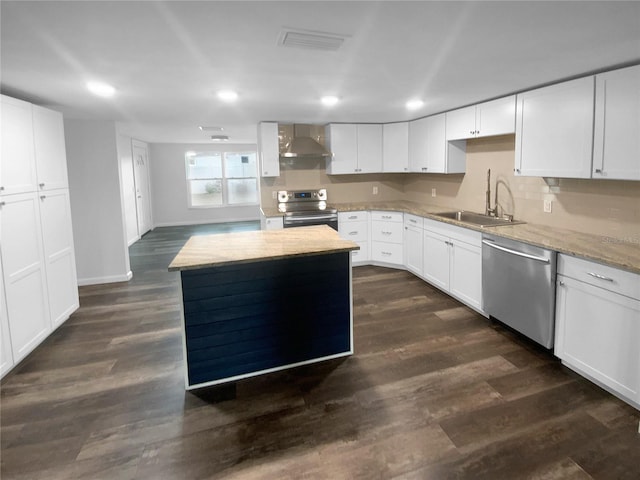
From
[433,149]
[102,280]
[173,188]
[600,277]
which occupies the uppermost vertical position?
[433,149]

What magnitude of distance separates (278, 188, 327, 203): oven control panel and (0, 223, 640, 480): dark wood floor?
271 centimetres

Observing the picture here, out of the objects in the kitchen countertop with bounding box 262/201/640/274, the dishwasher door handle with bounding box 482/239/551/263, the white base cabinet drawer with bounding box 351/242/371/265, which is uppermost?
the kitchen countertop with bounding box 262/201/640/274

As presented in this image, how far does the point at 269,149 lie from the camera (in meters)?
5.11

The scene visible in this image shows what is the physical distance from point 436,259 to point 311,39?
305cm

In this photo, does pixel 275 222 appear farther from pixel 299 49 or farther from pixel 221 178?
pixel 221 178

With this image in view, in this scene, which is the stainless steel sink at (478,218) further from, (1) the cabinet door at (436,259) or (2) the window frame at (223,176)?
(2) the window frame at (223,176)

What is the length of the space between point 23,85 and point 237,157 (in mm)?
7056

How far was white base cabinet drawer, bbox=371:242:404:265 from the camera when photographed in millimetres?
5199

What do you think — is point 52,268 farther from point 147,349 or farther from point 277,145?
point 277,145

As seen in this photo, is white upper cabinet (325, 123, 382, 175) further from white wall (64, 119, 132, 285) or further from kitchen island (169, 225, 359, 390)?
white wall (64, 119, 132, 285)

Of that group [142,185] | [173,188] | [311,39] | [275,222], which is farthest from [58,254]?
[173,188]

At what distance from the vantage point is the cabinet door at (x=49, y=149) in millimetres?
3145

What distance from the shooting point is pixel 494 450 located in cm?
192

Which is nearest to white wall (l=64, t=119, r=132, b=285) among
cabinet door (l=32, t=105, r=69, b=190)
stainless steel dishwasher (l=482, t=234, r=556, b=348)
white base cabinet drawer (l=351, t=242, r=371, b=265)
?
cabinet door (l=32, t=105, r=69, b=190)
